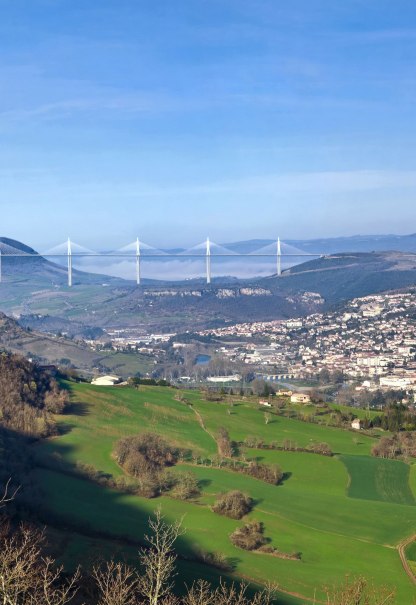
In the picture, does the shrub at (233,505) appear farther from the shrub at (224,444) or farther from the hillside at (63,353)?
the hillside at (63,353)

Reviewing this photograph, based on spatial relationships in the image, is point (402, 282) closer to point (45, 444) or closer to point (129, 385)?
point (129, 385)

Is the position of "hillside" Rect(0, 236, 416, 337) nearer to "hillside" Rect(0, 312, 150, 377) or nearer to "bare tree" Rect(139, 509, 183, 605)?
"hillside" Rect(0, 312, 150, 377)

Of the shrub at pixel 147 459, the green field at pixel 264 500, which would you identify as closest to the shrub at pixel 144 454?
the shrub at pixel 147 459

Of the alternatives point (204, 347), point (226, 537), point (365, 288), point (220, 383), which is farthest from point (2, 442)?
point (365, 288)

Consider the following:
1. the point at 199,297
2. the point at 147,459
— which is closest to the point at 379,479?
the point at 147,459

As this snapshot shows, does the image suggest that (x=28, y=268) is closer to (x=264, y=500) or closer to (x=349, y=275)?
(x=349, y=275)
